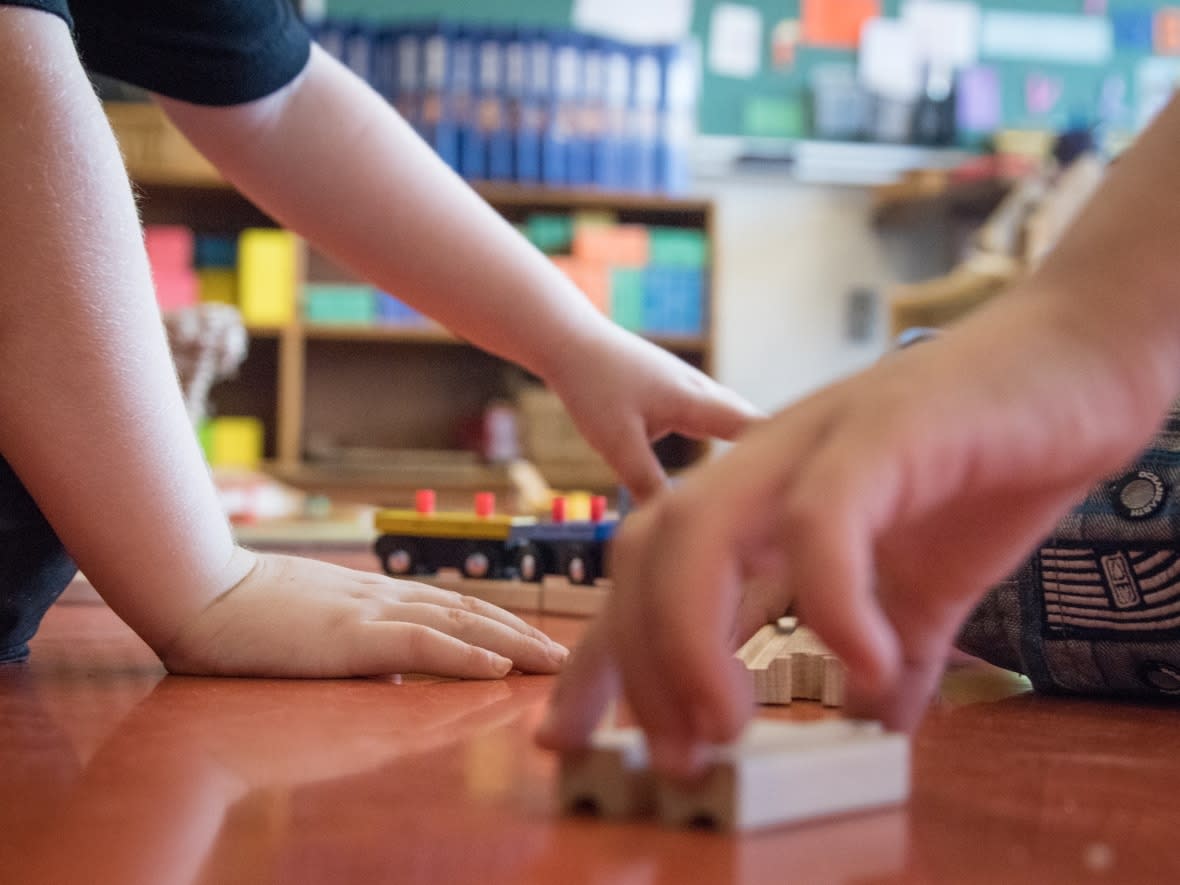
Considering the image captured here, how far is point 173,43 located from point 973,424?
30.5 inches

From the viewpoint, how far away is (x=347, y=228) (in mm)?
1031

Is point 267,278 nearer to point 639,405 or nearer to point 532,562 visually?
point 532,562

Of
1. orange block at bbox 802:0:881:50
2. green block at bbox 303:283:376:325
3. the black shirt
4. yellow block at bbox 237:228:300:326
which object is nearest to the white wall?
orange block at bbox 802:0:881:50

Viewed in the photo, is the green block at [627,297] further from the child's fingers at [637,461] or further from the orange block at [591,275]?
the child's fingers at [637,461]

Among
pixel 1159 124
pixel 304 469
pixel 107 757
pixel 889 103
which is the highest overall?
pixel 889 103

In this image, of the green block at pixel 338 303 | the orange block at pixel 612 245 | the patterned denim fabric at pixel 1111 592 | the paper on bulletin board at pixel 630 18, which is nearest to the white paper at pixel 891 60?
the paper on bulletin board at pixel 630 18

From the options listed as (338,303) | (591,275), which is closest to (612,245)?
(591,275)

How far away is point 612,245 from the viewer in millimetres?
3283

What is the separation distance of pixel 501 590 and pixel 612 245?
229cm

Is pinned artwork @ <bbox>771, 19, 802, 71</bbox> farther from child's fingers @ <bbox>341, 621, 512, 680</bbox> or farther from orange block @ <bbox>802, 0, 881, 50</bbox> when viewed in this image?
child's fingers @ <bbox>341, 621, 512, 680</bbox>

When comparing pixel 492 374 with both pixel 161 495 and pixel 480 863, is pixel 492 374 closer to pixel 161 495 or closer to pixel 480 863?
pixel 161 495

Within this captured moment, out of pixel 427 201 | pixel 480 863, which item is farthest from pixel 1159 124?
pixel 427 201

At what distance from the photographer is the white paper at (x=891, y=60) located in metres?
3.78

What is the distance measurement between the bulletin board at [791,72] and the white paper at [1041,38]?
0.06 ft
